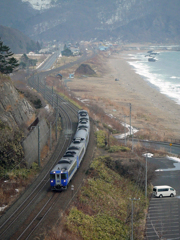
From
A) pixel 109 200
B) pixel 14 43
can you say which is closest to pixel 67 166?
pixel 109 200

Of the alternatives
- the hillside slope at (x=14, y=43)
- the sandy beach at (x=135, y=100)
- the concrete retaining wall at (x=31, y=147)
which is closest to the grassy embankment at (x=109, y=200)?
the concrete retaining wall at (x=31, y=147)

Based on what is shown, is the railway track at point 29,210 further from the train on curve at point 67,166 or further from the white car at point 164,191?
the white car at point 164,191

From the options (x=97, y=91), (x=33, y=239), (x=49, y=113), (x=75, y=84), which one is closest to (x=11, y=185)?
(x=33, y=239)

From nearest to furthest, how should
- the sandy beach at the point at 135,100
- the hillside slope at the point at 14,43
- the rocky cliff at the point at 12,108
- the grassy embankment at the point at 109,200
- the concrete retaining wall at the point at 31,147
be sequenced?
the grassy embankment at the point at 109,200 < the concrete retaining wall at the point at 31,147 < the rocky cliff at the point at 12,108 < the sandy beach at the point at 135,100 < the hillside slope at the point at 14,43

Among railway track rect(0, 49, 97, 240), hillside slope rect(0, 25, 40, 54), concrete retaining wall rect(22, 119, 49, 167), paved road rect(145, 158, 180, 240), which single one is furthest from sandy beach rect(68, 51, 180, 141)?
hillside slope rect(0, 25, 40, 54)

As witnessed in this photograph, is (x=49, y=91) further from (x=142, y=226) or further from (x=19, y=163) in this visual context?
(x=142, y=226)

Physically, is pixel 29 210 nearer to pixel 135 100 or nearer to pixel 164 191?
pixel 164 191

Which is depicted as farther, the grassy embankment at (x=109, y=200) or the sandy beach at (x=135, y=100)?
the sandy beach at (x=135, y=100)
